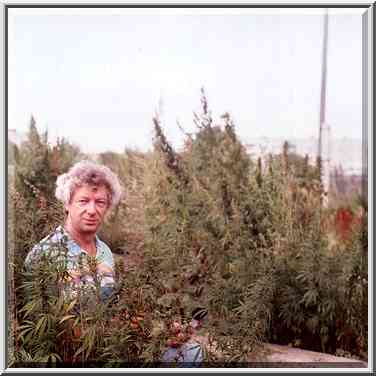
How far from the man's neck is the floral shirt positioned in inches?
0.5

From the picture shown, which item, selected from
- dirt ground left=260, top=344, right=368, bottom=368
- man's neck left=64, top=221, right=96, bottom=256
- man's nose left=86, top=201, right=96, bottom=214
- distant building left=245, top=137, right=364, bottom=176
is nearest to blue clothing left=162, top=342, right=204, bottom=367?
dirt ground left=260, top=344, right=368, bottom=368

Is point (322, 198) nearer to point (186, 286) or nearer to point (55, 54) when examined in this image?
point (186, 286)

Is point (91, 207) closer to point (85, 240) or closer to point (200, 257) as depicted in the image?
point (85, 240)

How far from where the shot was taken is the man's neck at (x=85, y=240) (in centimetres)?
336

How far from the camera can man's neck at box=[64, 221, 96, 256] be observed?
11.0 ft

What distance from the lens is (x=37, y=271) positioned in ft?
10.9

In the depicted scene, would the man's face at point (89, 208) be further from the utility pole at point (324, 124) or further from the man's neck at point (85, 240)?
the utility pole at point (324, 124)

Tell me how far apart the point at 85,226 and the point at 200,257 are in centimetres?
52

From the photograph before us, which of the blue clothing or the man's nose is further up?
the man's nose

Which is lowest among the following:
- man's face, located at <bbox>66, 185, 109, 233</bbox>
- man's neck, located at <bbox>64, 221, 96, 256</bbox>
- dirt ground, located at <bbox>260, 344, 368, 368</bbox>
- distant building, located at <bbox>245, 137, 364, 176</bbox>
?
dirt ground, located at <bbox>260, 344, 368, 368</bbox>

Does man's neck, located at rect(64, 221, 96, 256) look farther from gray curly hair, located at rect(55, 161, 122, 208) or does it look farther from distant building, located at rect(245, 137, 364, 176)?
distant building, located at rect(245, 137, 364, 176)

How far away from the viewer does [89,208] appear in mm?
3361

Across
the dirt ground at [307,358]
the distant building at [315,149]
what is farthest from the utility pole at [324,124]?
the dirt ground at [307,358]

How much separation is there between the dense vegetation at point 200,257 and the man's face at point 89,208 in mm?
52
